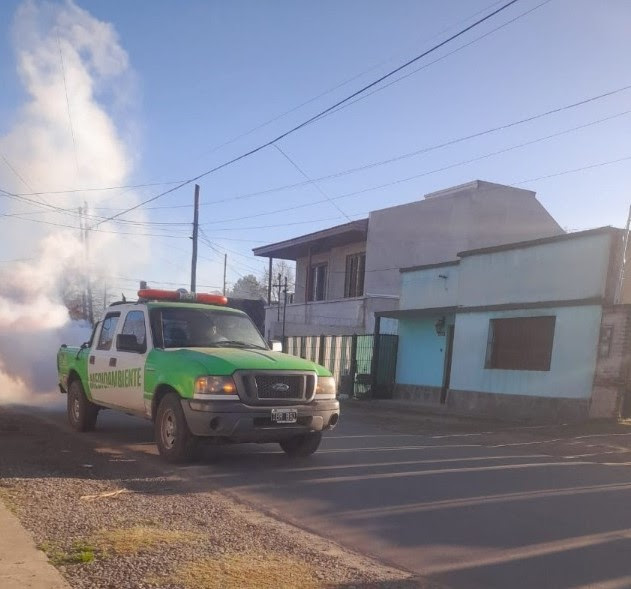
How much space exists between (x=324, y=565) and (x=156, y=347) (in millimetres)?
4510

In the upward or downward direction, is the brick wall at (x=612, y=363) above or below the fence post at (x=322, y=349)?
above

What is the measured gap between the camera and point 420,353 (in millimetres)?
21344

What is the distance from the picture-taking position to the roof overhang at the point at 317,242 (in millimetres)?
28841

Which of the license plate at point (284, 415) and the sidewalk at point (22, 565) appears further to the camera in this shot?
the license plate at point (284, 415)

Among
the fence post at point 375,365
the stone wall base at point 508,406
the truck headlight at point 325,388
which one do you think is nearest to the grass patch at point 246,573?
the truck headlight at point 325,388

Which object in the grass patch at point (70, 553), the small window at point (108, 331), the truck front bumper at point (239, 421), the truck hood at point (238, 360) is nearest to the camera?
the grass patch at point (70, 553)

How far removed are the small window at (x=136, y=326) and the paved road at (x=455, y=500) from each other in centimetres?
149

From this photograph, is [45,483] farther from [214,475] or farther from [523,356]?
[523,356]

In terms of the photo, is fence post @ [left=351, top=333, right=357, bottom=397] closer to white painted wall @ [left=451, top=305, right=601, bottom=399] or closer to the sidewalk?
white painted wall @ [left=451, top=305, right=601, bottom=399]

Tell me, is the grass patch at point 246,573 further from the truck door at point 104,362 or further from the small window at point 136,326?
the truck door at point 104,362

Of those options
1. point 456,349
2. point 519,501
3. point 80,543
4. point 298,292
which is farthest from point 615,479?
point 298,292

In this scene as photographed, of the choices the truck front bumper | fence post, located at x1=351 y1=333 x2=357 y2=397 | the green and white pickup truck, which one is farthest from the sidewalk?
fence post, located at x1=351 y1=333 x2=357 y2=397

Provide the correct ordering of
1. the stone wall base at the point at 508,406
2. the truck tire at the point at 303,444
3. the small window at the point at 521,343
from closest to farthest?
1. the truck tire at the point at 303,444
2. the stone wall base at the point at 508,406
3. the small window at the point at 521,343

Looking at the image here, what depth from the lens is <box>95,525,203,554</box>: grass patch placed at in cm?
446
